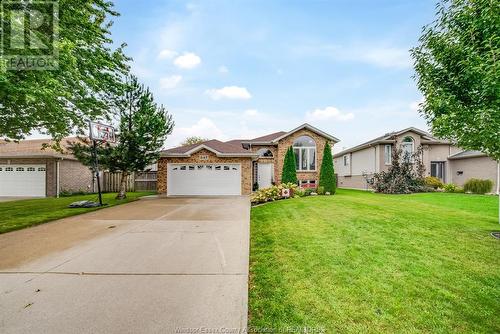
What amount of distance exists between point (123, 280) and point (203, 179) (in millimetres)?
13380

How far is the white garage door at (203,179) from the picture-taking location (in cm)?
1695

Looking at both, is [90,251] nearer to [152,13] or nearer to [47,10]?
[47,10]

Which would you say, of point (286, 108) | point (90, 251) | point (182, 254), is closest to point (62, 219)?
point (90, 251)

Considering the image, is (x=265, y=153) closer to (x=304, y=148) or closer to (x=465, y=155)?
(x=304, y=148)

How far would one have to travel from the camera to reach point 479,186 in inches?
651

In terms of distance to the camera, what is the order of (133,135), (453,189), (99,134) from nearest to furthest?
(99,134) < (133,135) < (453,189)

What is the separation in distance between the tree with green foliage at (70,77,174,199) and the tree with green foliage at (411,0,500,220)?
1267 centimetres

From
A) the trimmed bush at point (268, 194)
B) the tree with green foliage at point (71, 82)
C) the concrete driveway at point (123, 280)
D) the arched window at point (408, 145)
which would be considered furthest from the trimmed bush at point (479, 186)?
the tree with green foliage at point (71, 82)

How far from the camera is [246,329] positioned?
2.57m

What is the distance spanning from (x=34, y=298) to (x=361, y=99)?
20661 mm

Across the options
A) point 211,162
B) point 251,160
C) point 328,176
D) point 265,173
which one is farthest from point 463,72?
point 265,173

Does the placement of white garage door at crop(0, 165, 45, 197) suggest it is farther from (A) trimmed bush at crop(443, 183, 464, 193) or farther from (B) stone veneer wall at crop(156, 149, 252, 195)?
(A) trimmed bush at crop(443, 183, 464, 193)

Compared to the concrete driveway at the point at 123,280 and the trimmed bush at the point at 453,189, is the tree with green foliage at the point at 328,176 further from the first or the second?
the concrete driveway at the point at 123,280

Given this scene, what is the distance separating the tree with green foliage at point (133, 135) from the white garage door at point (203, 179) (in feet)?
7.88
